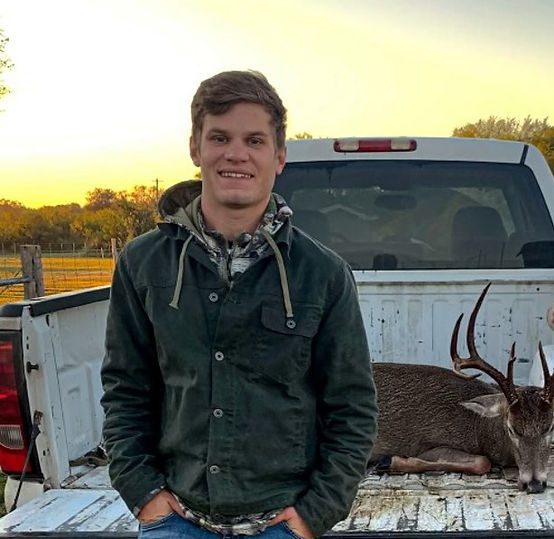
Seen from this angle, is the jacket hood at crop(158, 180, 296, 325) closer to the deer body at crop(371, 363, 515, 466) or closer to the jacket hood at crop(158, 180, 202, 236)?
the jacket hood at crop(158, 180, 202, 236)

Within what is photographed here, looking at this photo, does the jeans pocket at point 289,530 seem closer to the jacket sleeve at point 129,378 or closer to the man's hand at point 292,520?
the man's hand at point 292,520

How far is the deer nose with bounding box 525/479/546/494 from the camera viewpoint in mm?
3273

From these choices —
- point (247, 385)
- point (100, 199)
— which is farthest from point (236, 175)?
point (100, 199)

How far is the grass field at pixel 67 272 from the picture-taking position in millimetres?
23487

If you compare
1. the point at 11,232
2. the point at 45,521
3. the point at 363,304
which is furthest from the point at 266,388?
the point at 11,232

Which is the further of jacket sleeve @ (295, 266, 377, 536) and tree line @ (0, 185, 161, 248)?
tree line @ (0, 185, 161, 248)

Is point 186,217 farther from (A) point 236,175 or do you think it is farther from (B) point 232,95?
(B) point 232,95

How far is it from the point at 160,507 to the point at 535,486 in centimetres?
174

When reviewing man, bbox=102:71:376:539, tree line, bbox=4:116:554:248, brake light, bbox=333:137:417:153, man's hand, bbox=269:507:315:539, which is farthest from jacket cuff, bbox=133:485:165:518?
tree line, bbox=4:116:554:248

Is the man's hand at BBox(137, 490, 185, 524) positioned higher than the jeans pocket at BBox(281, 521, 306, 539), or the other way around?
the man's hand at BBox(137, 490, 185, 524)

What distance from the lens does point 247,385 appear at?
87.1 inches

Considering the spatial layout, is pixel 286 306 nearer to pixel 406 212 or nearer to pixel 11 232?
pixel 406 212

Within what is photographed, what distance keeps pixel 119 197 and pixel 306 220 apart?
179 feet

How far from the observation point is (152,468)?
2.31 m
